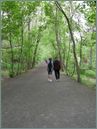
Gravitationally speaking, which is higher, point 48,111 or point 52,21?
point 52,21

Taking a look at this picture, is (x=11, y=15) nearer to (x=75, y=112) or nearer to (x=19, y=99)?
(x=19, y=99)

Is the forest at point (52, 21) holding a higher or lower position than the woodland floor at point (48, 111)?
higher

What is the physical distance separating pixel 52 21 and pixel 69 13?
4504 millimetres

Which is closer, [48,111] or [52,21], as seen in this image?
[48,111]

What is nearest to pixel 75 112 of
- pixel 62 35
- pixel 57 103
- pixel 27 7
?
pixel 57 103

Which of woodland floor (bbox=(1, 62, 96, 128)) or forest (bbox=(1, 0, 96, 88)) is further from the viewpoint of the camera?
forest (bbox=(1, 0, 96, 88))

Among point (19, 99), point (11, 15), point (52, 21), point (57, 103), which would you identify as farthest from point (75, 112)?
point (52, 21)

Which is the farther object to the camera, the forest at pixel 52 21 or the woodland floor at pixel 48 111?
the forest at pixel 52 21

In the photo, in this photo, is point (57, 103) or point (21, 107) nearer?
point (21, 107)

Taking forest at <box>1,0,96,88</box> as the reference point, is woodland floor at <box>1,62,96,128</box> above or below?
below

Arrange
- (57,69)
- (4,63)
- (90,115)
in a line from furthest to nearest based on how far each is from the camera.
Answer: (4,63), (57,69), (90,115)

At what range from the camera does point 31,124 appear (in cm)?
1082

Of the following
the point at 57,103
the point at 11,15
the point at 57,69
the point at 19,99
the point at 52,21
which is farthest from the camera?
the point at 52,21

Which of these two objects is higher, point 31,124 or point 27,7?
point 27,7
